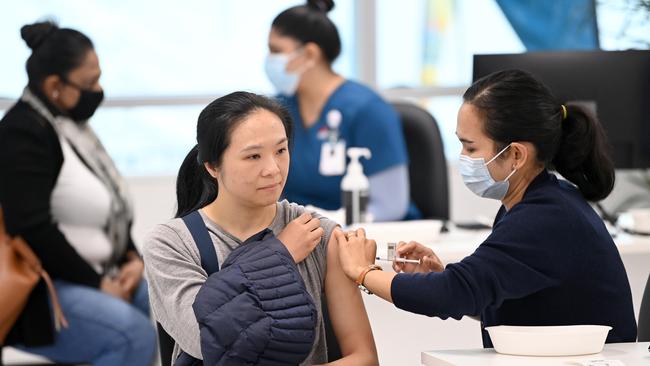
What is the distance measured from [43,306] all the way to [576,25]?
3.24 m

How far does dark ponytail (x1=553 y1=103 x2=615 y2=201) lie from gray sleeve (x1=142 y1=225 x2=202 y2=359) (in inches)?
31.0

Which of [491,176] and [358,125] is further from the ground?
[491,176]

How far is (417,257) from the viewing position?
8.26 ft

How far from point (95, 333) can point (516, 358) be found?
5.81ft

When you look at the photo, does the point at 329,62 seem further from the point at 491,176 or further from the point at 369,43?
the point at 491,176

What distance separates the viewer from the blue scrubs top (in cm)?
399

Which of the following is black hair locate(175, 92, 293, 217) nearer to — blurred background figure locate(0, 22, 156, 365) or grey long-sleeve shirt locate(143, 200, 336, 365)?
grey long-sleeve shirt locate(143, 200, 336, 365)

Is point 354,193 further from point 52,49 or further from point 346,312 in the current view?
point 346,312

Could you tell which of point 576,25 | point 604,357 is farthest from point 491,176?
point 576,25

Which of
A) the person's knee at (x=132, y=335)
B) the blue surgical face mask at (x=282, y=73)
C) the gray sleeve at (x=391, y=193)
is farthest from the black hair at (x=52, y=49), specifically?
the gray sleeve at (x=391, y=193)

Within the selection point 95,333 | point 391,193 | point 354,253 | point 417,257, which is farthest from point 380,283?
point 391,193

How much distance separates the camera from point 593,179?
232 cm

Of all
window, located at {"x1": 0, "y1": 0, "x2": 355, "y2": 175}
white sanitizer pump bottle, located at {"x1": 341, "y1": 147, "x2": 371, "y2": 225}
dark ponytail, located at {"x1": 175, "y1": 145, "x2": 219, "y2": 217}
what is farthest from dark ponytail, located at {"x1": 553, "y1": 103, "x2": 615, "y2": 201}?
window, located at {"x1": 0, "y1": 0, "x2": 355, "y2": 175}

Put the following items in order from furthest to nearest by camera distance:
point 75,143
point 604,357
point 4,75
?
point 4,75 < point 75,143 < point 604,357
